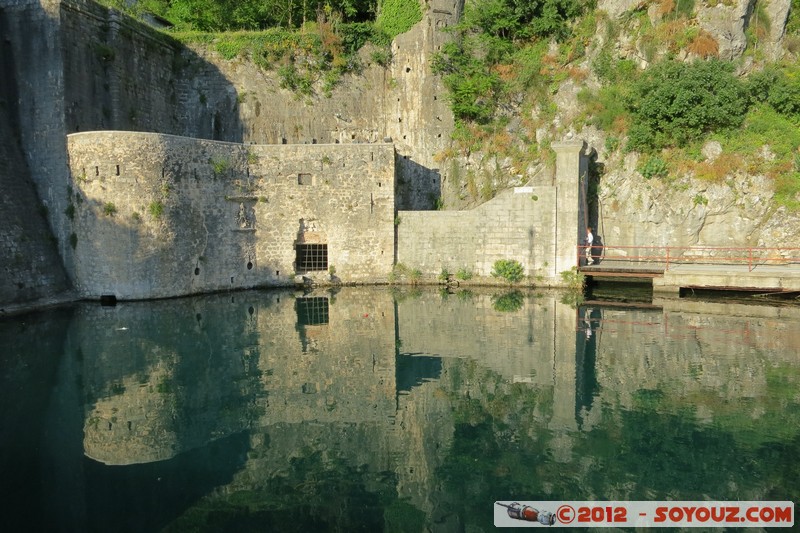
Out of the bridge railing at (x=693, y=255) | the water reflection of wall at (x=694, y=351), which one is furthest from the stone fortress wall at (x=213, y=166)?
the water reflection of wall at (x=694, y=351)

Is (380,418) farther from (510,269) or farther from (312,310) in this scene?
(510,269)

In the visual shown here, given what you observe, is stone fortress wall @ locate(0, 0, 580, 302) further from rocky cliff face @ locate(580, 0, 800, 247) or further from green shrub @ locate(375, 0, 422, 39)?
rocky cliff face @ locate(580, 0, 800, 247)

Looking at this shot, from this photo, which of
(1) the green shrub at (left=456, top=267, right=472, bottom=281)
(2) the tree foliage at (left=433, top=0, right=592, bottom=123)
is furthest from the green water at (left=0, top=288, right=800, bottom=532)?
(2) the tree foliage at (left=433, top=0, right=592, bottom=123)

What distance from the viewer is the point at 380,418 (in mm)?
9000

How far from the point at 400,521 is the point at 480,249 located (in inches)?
604

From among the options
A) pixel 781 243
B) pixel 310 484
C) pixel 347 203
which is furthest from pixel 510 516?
pixel 781 243

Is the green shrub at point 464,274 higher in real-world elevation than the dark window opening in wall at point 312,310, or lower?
higher

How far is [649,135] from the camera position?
2164 centimetres

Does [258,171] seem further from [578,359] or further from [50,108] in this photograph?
[578,359]

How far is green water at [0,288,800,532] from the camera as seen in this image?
6621 millimetres

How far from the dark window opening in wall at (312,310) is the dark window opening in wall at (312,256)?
2633mm

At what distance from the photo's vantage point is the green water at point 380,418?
21.7 feet

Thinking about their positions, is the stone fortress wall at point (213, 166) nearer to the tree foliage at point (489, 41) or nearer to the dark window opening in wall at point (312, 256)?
the dark window opening in wall at point (312, 256)

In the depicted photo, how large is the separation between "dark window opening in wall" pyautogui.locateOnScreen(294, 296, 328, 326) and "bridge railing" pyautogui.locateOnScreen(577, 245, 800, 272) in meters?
8.97
